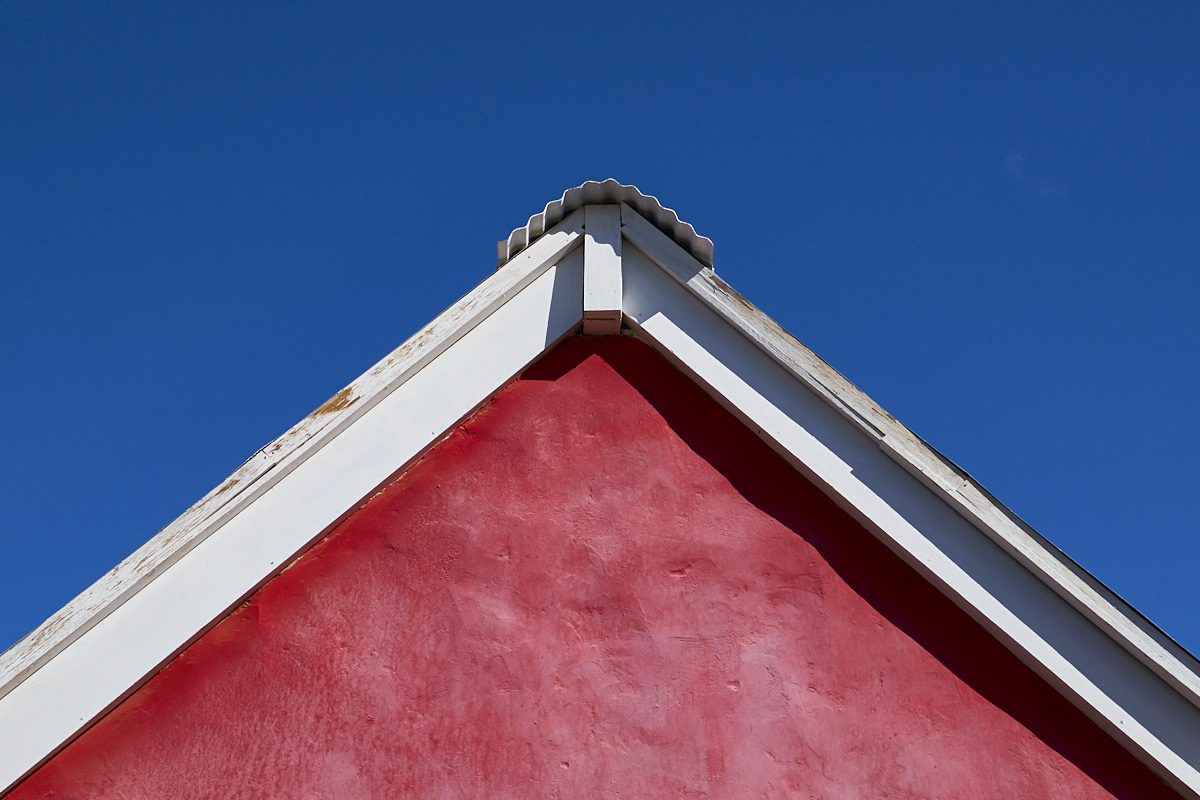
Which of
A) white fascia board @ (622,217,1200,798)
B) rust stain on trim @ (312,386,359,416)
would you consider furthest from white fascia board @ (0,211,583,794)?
white fascia board @ (622,217,1200,798)

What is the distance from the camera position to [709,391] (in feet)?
10.7

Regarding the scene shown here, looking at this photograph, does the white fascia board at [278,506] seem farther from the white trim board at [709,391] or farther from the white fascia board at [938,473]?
the white fascia board at [938,473]

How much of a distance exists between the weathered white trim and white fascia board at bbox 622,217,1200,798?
6 centimetres

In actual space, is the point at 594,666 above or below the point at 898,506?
above

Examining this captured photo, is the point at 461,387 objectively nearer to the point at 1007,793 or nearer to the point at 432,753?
the point at 432,753

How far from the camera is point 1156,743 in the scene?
272 centimetres

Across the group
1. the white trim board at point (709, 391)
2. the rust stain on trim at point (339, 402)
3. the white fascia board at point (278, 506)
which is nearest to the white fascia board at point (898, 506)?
the white trim board at point (709, 391)

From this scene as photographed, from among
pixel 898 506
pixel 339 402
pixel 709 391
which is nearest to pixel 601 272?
pixel 709 391

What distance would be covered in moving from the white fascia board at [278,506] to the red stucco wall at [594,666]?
86 mm

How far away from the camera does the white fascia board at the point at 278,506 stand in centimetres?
264

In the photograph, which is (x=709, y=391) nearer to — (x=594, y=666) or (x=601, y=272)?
(x=601, y=272)

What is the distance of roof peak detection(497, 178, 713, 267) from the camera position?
341 cm

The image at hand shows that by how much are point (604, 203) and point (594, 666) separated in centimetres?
180

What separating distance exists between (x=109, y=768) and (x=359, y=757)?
0.73m
